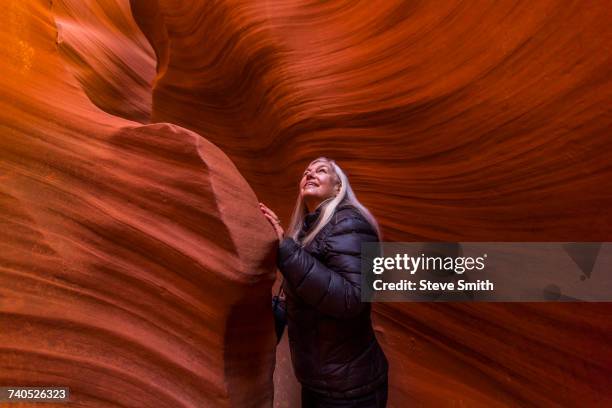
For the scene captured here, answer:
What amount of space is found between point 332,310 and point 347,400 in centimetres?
A: 24

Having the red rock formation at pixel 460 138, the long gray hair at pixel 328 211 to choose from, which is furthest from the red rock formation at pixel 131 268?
the red rock formation at pixel 460 138

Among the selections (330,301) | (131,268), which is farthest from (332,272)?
(131,268)

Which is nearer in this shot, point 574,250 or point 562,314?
point 574,250

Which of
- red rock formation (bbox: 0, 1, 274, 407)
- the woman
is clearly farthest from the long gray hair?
red rock formation (bbox: 0, 1, 274, 407)

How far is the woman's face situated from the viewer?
41.8 inches

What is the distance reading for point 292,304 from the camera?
102 cm

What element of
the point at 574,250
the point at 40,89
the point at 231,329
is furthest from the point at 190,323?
the point at 574,250

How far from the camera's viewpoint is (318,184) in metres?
1.07

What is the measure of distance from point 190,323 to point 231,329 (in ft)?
0.36

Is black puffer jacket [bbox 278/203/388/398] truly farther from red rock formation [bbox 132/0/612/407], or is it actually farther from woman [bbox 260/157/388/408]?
red rock formation [bbox 132/0/612/407]

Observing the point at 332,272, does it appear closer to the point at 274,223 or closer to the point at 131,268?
the point at 274,223

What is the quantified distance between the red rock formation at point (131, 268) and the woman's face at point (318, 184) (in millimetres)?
161

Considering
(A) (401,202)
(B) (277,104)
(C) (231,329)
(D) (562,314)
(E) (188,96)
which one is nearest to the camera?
(C) (231,329)

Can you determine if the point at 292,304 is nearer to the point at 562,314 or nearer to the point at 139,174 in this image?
the point at 139,174
